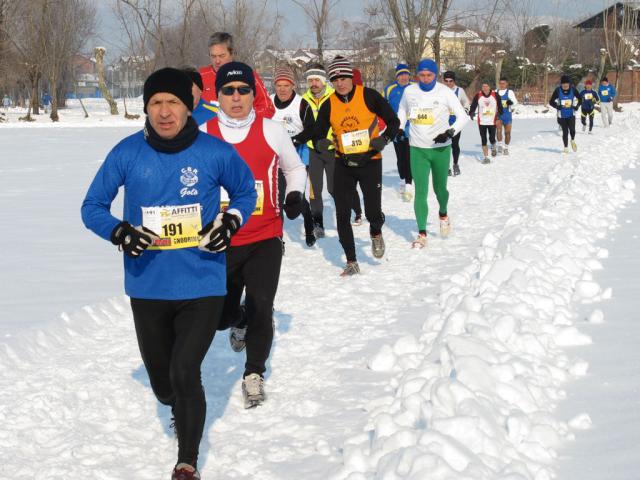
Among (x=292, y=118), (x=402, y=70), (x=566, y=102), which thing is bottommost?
(x=566, y=102)

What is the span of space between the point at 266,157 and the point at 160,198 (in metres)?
1.51

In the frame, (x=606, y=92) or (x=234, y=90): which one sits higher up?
(x=234, y=90)

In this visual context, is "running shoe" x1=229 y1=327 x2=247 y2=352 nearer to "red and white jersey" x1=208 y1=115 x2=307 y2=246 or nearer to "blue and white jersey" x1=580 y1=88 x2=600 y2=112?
"red and white jersey" x1=208 y1=115 x2=307 y2=246

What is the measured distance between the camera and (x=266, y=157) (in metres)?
4.77

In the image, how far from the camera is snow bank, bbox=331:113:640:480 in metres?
3.12

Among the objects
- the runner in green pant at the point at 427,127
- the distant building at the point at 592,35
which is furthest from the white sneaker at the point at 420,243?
the distant building at the point at 592,35

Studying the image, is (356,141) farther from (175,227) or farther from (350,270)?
(175,227)

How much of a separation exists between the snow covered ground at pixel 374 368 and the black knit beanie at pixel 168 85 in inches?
63.8

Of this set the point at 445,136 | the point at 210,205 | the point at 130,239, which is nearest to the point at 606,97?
the point at 445,136

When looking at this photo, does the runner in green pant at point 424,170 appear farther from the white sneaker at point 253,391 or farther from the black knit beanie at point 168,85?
the black knit beanie at point 168,85

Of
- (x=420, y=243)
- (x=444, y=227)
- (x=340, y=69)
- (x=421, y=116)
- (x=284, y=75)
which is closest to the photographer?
(x=340, y=69)

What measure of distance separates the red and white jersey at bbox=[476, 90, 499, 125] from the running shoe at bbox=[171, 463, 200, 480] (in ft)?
51.8

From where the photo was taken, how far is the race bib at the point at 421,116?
8641 millimetres

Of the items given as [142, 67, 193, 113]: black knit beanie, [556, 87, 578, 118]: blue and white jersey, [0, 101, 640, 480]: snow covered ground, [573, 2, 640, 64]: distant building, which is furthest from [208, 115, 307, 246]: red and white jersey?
[573, 2, 640, 64]: distant building
